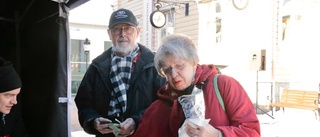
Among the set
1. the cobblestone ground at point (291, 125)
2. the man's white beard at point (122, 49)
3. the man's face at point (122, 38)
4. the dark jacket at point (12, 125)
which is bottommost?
the cobblestone ground at point (291, 125)

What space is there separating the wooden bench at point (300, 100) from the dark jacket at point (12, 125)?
7.24m

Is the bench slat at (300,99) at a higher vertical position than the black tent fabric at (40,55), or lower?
lower

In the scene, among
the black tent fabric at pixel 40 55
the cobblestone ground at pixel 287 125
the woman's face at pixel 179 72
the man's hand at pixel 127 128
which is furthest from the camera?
the cobblestone ground at pixel 287 125

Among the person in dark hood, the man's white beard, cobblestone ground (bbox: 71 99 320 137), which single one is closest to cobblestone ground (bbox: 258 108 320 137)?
cobblestone ground (bbox: 71 99 320 137)

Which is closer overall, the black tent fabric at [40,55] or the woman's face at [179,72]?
the woman's face at [179,72]

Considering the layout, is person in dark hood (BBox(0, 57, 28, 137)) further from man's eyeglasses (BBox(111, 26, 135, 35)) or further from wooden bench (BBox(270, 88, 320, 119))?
wooden bench (BBox(270, 88, 320, 119))

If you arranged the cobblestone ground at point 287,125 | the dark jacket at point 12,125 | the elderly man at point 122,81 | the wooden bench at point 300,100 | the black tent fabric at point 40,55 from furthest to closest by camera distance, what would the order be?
the wooden bench at point 300,100 < the cobblestone ground at point 287,125 < the black tent fabric at point 40,55 < the dark jacket at point 12,125 < the elderly man at point 122,81

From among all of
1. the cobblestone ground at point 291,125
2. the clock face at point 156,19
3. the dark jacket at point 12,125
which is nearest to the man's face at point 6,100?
the dark jacket at point 12,125

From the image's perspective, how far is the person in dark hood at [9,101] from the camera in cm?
209

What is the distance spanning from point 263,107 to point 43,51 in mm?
8058

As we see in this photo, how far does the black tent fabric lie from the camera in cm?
282

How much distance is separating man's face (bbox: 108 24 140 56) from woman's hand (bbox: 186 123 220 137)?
0.94m

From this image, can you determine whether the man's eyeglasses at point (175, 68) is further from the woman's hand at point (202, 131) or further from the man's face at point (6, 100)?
the man's face at point (6, 100)

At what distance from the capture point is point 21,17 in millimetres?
3094
